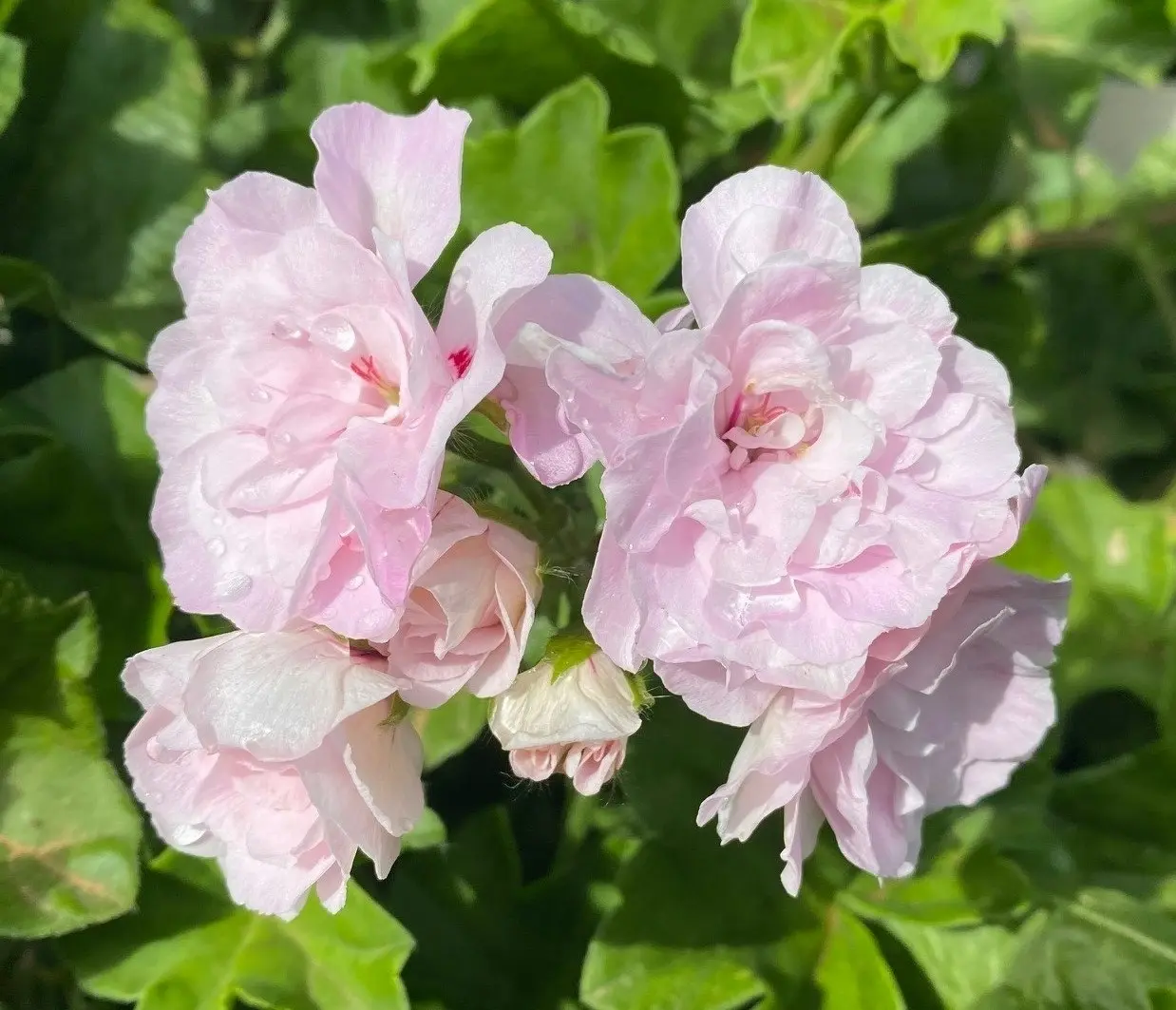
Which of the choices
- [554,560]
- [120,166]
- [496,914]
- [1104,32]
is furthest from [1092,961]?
[120,166]

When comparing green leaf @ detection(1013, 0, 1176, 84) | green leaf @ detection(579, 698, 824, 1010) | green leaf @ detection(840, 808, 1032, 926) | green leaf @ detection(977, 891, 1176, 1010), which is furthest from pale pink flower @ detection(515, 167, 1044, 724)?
green leaf @ detection(1013, 0, 1176, 84)

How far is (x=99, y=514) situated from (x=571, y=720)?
0.53m

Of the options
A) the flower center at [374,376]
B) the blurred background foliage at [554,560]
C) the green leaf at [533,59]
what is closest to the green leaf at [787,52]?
the blurred background foliage at [554,560]

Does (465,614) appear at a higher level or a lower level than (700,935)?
higher

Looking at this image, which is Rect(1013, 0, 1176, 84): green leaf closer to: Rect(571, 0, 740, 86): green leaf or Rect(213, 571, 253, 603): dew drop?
Rect(571, 0, 740, 86): green leaf

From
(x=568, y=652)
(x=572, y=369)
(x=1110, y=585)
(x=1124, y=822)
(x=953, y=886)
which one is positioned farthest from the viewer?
(x=1110, y=585)

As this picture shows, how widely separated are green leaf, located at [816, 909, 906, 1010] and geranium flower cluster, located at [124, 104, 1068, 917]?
339 mm

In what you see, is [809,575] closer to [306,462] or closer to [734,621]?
[734,621]

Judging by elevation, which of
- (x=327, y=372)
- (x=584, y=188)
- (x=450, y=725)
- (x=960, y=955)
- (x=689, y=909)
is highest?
(x=327, y=372)

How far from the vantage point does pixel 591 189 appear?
3.22ft

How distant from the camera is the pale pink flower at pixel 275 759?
0.56 metres

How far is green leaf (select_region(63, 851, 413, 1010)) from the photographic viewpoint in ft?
2.68

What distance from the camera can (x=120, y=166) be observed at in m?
0.99

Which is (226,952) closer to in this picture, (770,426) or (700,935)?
(700,935)
